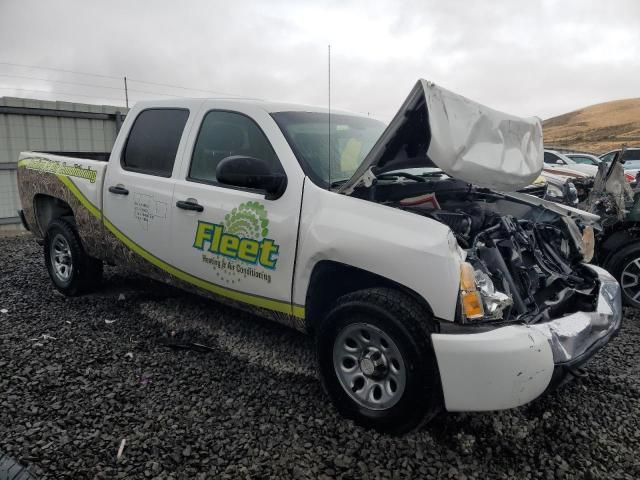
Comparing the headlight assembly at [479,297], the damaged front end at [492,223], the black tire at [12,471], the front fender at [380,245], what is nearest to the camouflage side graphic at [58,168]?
the front fender at [380,245]

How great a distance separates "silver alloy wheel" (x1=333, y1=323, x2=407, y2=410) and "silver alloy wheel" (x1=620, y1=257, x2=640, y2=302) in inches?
141

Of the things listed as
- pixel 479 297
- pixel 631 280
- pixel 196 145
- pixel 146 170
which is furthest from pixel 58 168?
pixel 631 280

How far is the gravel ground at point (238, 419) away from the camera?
7.86 ft

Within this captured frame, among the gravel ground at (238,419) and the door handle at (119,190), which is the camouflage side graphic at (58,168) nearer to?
the door handle at (119,190)

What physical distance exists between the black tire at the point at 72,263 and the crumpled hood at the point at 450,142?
3.01 metres

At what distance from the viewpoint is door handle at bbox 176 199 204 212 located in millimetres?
3418

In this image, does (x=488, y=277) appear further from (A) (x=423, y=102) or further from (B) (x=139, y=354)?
(B) (x=139, y=354)

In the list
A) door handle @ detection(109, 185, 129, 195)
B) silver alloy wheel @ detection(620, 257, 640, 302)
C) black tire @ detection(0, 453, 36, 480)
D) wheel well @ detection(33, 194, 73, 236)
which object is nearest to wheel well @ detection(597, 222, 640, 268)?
silver alloy wheel @ detection(620, 257, 640, 302)

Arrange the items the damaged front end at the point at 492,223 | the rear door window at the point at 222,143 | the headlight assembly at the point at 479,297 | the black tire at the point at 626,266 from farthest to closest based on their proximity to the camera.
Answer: the black tire at the point at 626,266 < the rear door window at the point at 222,143 < the damaged front end at the point at 492,223 < the headlight assembly at the point at 479,297

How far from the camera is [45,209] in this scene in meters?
5.10

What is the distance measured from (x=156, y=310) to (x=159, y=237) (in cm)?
100

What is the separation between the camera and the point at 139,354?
357 centimetres

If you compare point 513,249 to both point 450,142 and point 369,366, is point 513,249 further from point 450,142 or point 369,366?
point 369,366

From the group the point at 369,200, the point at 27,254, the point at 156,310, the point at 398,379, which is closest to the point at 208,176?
the point at 369,200
